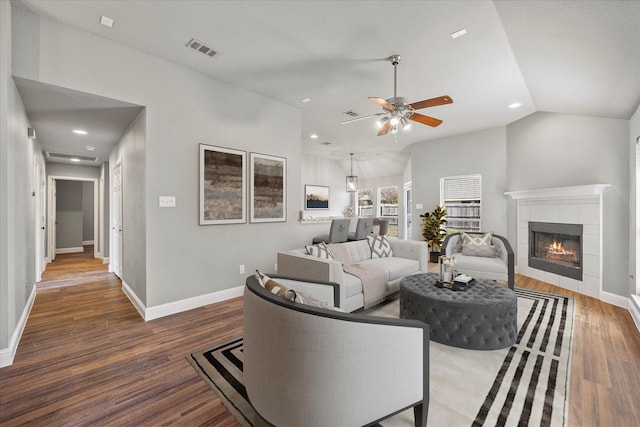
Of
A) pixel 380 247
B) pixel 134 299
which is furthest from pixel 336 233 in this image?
pixel 134 299

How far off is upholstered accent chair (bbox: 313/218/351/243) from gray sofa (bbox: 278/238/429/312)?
3.56 ft

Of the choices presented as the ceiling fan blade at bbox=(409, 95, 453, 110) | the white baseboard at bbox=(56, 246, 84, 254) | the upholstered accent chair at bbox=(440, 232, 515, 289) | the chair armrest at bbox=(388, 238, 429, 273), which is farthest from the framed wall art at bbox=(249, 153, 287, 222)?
the white baseboard at bbox=(56, 246, 84, 254)

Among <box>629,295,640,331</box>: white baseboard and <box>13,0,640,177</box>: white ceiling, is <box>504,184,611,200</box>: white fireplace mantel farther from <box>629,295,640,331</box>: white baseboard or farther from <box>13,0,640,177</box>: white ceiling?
<box>629,295,640,331</box>: white baseboard

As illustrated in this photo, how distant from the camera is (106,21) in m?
2.47

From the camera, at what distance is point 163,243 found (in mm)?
3178

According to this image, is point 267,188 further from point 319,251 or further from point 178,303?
point 178,303

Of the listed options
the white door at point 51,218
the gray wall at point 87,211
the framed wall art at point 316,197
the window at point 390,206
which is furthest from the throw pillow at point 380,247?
the gray wall at point 87,211

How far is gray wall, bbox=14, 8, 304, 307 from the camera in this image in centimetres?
258

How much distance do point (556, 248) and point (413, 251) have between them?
259 cm

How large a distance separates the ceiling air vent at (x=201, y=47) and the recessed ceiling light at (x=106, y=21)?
0.65 metres

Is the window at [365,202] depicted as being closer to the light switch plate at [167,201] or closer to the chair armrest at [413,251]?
the chair armrest at [413,251]

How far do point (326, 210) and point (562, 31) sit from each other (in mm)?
7269

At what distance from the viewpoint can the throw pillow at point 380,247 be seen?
4.16 m

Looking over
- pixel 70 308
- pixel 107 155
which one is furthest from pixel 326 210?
pixel 70 308
